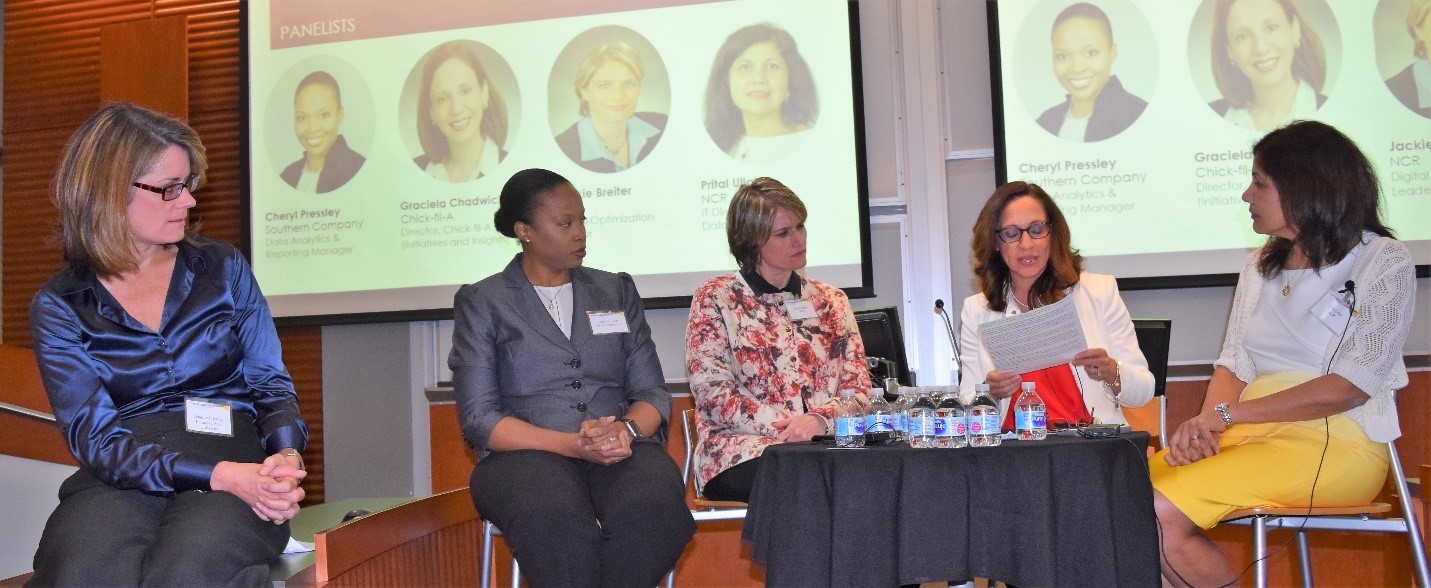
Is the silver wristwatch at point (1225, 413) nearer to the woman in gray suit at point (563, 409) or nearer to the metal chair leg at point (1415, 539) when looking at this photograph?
the metal chair leg at point (1415, 539)

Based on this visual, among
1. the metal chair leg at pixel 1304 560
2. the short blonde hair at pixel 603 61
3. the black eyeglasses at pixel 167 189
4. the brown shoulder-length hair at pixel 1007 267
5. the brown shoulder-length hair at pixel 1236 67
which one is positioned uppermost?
the short blonde hair at pixel 603 61

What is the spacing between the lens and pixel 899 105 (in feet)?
14.6

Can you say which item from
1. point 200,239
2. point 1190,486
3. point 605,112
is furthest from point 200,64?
point 1190,486

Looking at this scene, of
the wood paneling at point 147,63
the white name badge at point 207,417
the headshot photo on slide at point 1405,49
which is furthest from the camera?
the wood paneling at point 147,63

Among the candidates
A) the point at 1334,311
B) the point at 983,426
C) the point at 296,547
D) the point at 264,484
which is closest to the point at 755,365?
the point at 983,426

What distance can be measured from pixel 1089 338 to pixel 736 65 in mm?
1984

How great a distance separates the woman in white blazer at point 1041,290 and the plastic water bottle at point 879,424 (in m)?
0.63

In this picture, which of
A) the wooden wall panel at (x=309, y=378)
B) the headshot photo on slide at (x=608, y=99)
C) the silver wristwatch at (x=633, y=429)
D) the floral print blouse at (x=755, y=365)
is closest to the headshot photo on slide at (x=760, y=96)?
the headshot photo on slide at (x=608, y=99)

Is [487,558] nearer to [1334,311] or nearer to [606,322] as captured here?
[606,322]

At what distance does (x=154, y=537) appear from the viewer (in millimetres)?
2258

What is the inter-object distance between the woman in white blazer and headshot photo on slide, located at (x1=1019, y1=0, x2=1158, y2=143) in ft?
3.55

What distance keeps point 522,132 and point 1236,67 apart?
112 inches

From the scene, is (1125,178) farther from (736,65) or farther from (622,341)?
(622,341)

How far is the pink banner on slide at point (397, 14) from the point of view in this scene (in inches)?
188
